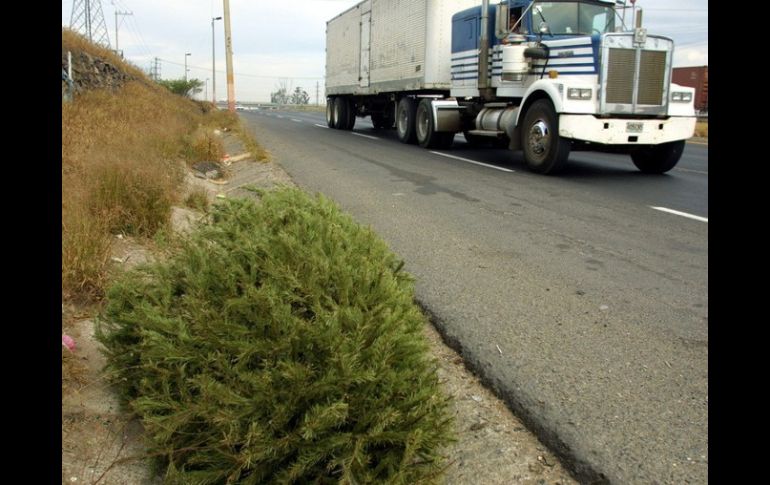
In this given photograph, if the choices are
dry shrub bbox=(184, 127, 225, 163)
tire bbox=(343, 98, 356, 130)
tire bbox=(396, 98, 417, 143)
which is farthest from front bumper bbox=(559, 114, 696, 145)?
tire bbox=(343, 98, 356, 130)

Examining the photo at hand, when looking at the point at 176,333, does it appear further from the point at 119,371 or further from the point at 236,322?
the point at 119,371

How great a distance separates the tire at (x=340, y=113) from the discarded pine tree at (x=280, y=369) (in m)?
22.3

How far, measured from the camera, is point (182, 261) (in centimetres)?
286

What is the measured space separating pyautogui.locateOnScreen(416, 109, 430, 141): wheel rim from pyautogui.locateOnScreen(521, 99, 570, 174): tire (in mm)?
5146

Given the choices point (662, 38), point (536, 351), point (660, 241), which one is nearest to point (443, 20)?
point (662, 38)

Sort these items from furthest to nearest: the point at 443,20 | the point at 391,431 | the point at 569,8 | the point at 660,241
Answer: the point at 443,20, the point at 569,8, the point at 660,241, the point at 391,431

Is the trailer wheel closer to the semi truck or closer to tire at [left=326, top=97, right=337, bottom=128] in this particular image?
tire at [left=326, top=97, right=337, bottom=128]

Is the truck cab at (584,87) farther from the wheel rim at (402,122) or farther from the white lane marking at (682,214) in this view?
the wheel rim at (402,122)

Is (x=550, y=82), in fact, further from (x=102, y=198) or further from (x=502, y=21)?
(x=102, y=198)

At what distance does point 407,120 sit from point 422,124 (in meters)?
0.98

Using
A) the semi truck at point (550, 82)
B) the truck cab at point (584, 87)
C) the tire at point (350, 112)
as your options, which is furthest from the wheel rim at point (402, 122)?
the tire at point (350, 112)

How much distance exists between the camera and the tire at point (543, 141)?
34.4 feet
